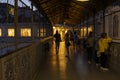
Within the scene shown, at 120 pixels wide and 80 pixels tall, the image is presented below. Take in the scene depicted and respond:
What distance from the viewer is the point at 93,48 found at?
19078 mm

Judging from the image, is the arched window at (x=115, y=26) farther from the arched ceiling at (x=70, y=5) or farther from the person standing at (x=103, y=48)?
the person standing at (x=103, y=48)

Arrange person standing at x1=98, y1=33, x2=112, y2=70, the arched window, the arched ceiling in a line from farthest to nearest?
the arched window, the arched ceiling, person standing at x1=98, y1=33, x2=112, y2=70

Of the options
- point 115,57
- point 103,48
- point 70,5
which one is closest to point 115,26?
point 70,5

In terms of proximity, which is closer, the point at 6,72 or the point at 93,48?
the point at 6,72

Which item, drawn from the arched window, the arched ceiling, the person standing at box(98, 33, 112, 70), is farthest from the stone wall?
the arched window

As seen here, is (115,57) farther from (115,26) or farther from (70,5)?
(70,5)

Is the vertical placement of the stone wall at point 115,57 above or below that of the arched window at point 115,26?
below

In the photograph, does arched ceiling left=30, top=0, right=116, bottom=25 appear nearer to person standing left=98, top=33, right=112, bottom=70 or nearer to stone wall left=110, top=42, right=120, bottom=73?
person standing left=98, top=33, right=112, bottom=70

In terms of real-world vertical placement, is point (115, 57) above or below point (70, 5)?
below

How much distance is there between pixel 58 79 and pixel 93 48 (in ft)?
25.4

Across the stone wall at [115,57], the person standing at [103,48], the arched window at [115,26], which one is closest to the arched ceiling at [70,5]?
the arched window at [115,26]

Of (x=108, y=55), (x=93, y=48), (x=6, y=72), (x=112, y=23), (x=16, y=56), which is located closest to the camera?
(x=6, y=72)

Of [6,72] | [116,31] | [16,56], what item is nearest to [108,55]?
[16,56]

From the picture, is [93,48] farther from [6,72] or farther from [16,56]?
[6,72]
